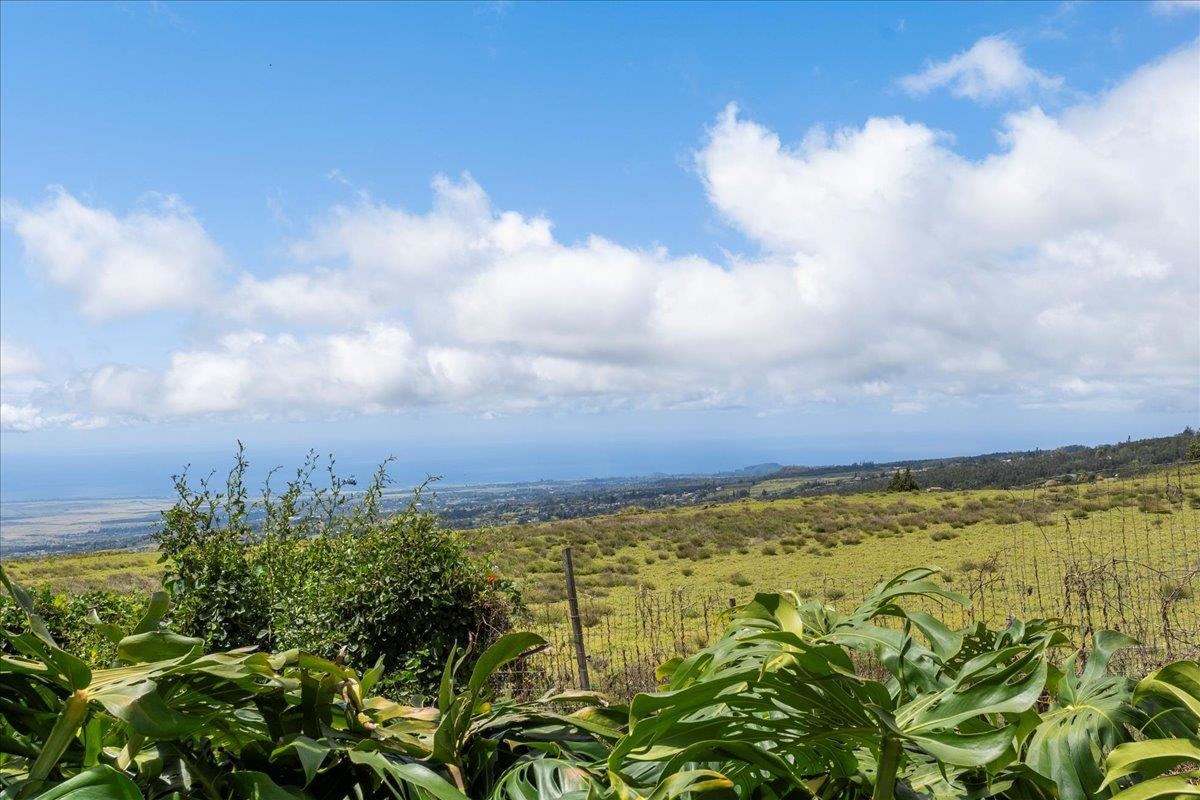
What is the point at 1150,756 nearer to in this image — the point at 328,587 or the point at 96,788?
the point at 96,788

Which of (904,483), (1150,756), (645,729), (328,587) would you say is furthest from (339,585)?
(904,483)

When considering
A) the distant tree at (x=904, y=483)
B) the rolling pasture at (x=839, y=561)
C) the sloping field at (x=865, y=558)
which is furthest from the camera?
the distant tree at (x=904, y=483)

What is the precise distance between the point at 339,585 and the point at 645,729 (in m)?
7.04

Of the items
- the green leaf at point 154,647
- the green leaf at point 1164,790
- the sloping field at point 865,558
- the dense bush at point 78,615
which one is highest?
the green leaf at point 154,647

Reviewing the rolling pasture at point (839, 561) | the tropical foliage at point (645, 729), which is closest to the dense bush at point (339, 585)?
the rolling pasture at point (839, 561)

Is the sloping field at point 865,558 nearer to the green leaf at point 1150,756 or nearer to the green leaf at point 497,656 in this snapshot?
the green leaf at point 497,656

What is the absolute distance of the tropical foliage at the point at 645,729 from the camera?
56cm

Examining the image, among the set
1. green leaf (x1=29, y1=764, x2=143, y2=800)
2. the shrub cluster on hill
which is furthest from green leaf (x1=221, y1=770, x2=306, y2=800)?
the shrub cluster on hill

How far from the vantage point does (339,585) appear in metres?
7.07

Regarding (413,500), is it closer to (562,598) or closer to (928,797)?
(928,797)

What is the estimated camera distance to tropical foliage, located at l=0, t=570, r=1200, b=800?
56cm

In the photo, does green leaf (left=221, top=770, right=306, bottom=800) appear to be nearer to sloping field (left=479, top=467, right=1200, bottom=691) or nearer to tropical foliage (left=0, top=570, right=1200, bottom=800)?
tropical foliage (left=0, top=570, right=1200, bottom=800)

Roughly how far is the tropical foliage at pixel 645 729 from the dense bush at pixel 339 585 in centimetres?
636

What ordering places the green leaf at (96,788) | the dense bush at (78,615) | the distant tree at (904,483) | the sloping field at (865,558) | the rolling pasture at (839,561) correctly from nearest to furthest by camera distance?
the green leaf at (96,788), the dense bush at (78,615), the rolling pasture at (839,561), the sloping field at (865,558), the distant tree at (904,483)
